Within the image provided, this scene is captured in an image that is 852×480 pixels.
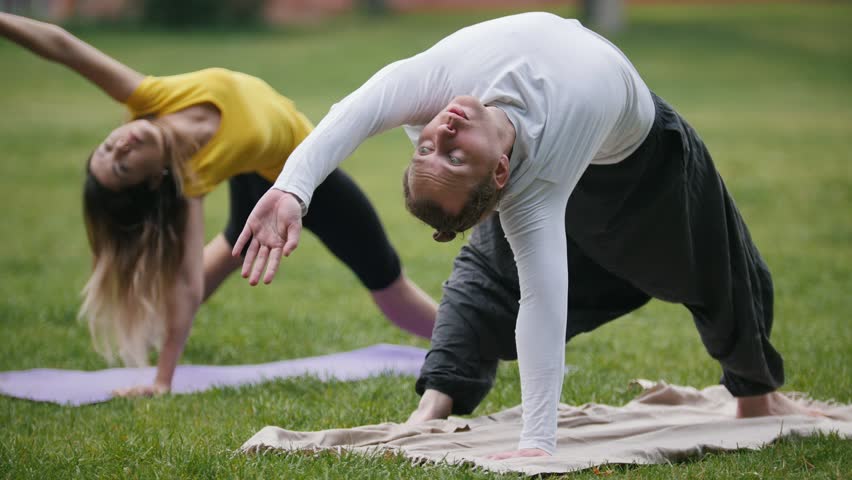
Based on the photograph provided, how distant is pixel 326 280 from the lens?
891cm

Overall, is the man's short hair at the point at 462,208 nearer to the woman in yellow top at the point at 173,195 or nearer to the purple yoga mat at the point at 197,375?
the woman in yellow top at the point at 173,195

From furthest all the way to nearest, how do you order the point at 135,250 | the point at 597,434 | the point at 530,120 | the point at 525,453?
the point at 135,250 < the point at 597,434 < the point at 525,453 < the point at 530,120

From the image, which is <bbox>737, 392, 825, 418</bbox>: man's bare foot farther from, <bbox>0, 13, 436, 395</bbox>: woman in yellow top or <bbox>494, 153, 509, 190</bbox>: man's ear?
<bbox>494, 153, 509, 190</bbox>: man's ear

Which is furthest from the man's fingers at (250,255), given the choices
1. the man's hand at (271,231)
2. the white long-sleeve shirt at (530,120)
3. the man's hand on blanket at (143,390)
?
the man's hand on blanket at (143,390)

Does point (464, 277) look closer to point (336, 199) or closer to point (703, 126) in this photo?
point (336, 199)

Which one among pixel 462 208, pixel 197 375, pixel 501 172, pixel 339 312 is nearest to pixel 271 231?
pixel 462 208

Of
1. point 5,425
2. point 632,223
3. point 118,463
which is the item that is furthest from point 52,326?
point 632,223

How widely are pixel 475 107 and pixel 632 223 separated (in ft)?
3.37

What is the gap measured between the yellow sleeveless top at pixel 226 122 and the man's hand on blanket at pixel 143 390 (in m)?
0.94

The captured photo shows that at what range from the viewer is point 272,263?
10.0ft

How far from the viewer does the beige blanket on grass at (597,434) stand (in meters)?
3.84

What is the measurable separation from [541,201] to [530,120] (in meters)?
0.25

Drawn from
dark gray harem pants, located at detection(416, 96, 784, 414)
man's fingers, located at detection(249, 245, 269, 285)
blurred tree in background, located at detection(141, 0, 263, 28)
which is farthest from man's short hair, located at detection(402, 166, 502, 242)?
blurred tree in background, located at detection(141, 0, 263, 28)

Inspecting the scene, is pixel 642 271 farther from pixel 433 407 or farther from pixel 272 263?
pixel 272 263
